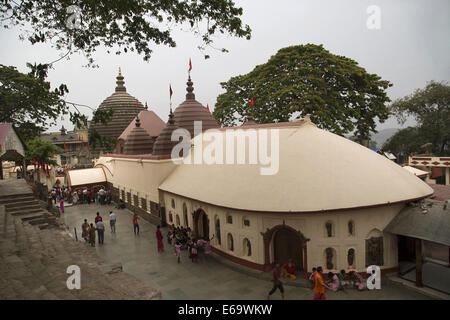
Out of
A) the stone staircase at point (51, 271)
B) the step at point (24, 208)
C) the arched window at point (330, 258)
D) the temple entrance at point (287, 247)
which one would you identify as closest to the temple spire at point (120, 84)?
the step at point (24, 208)

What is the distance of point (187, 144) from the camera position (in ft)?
69.4

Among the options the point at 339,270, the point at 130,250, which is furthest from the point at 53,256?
the point at 339,270

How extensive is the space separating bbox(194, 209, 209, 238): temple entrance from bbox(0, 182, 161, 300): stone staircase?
5.88 metres

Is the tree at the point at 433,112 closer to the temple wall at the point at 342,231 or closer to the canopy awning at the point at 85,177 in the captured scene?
the temple wall at the point at 342,231

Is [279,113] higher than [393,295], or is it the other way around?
[279,113]

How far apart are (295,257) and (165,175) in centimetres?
1094

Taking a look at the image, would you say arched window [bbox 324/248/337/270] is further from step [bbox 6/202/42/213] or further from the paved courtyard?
step [bbox 6/202/42/213]

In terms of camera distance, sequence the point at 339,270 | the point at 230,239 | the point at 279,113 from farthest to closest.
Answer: the point at 279,113, the point at 230,239, the point at 339,270

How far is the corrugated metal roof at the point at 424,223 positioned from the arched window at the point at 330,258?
227 centimetres

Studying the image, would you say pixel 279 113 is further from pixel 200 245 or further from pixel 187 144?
pixel 200 245

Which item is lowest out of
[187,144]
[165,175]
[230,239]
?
[230,239]

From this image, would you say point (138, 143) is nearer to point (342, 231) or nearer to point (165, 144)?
point (165, 144)

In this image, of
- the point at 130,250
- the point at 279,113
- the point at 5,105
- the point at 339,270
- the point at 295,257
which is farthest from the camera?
the point at 279,113

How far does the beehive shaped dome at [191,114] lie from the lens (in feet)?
81.8
